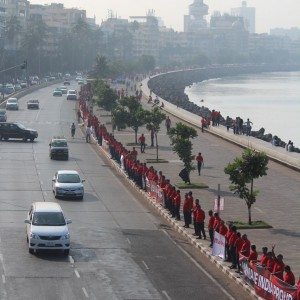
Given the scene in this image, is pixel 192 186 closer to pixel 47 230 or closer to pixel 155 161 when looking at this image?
pixel 155 161

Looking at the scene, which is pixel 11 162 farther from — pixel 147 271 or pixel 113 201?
pixel 147 271

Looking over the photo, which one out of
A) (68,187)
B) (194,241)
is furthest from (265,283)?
(68,187)

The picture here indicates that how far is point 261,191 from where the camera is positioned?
43.8m

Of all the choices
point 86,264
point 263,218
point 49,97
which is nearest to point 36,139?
point 263,218

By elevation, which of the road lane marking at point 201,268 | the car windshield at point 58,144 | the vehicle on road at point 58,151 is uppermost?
the road lane marking at point 201,268

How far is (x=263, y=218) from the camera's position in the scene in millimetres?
36312

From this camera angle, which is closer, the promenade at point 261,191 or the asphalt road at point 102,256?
the asphalt road at point 102,256

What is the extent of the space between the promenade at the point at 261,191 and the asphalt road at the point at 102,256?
257 centimetres

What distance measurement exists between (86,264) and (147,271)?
172 centimetres

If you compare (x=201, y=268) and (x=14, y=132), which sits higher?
(x=201, y=268)

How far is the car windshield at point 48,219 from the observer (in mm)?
29312

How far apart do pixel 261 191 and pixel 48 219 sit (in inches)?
636

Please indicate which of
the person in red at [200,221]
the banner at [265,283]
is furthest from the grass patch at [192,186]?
the banner at [265,283]

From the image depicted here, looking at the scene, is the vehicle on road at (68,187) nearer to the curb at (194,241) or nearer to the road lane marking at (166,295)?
the curb at (194,241)
